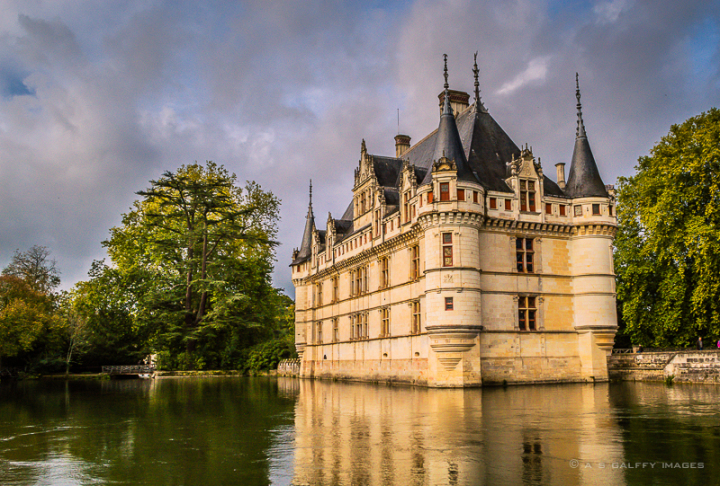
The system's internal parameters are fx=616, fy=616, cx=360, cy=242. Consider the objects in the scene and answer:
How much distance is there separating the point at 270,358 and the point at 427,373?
79.9 feet

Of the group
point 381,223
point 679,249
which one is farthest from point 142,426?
point 679,249

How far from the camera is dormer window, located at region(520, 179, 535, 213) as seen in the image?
30625mm

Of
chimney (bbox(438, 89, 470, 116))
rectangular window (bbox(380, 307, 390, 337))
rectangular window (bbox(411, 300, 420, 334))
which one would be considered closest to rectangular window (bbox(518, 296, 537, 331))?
rectangular window (bbox(411, 300, 420, 334))

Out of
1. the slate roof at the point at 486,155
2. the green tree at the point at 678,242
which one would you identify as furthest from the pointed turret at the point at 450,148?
the green tree at the point at 678,242

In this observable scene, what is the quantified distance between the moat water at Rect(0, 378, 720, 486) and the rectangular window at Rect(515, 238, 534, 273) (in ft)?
41.3

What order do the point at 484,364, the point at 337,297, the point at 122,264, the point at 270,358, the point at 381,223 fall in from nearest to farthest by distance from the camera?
the point at 484,364
the point at 381,223
the point at 337,297
the point at 122,264
the point at 270,358

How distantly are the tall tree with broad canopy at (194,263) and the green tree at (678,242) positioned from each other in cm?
2553

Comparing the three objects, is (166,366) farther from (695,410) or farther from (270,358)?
(695,410)

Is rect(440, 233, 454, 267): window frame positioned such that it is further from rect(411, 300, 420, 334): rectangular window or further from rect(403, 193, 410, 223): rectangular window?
rect(403, 193, 410, 223): rectangular window

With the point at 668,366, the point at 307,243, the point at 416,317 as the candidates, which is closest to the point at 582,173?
the point at 668,366

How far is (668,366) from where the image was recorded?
1115 inches

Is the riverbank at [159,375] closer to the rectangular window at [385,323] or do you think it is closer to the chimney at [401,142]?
the rectangular window at [385,323]

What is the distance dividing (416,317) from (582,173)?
11.2 meters

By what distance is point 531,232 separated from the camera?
30.7 meters
